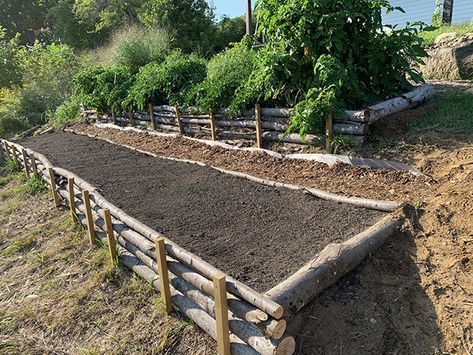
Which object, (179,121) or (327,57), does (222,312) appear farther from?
(179,121)

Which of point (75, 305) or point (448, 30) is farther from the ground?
point (448, 30)

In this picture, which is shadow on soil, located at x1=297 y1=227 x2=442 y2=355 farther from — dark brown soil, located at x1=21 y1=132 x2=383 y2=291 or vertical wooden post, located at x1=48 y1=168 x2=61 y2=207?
vertical wooden post, located at x1=48 y1=168 x2=61 y2=207

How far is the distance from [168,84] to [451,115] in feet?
18.1

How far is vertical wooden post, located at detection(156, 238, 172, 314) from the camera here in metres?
2.92

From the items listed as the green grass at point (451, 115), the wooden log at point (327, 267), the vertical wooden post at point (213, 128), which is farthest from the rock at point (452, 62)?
the wooden log at point (327, 267)

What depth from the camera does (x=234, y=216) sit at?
4129mm

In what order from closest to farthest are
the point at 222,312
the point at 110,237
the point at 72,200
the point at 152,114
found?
the point at 222,312 → the point at 110,237 → the point at 72,200 → the point at 152,114

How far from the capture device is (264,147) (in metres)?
6.13

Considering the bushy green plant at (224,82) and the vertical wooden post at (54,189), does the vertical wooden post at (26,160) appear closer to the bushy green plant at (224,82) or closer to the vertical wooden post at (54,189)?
the vertical wooden post at (54,189)

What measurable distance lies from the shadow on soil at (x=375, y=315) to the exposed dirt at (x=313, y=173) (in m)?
1.12

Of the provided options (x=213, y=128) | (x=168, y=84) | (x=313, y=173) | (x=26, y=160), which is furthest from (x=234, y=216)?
(x=26, y=160)

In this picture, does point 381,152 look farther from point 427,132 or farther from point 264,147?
point 264,147

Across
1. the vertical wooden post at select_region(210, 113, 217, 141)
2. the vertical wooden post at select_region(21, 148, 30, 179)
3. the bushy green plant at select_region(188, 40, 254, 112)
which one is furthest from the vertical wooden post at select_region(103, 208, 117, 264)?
the vertical wooden post at select_region(21, 148, 30, 179)

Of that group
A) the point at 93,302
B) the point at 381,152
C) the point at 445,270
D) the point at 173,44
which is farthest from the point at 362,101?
the point at 173,44
